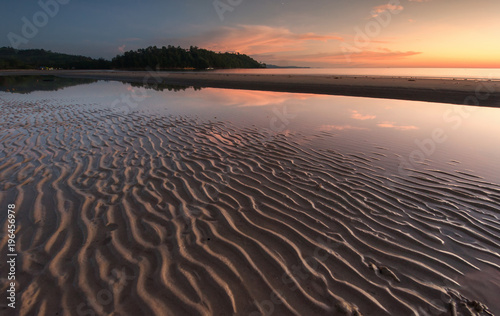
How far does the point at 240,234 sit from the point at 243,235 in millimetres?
56

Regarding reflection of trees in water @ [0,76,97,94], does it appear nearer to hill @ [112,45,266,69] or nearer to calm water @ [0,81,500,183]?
calm water @ [0,81,500,183]

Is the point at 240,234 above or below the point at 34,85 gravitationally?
above

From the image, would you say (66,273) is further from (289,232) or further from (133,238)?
(289,232)

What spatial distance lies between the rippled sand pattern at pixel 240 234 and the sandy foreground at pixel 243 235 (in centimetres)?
2

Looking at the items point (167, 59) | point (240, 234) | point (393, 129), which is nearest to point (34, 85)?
point (240, 234)

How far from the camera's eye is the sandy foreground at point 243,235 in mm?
2736

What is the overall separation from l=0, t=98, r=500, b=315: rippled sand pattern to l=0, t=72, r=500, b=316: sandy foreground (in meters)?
0.02

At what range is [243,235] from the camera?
3.80 meters

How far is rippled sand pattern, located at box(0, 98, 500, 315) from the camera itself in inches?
108

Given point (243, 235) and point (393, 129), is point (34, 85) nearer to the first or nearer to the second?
point (243, 235)

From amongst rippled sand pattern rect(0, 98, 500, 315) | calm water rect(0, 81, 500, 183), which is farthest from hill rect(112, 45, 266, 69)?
rippled sand pattern rect(0, 98, 500, 315)

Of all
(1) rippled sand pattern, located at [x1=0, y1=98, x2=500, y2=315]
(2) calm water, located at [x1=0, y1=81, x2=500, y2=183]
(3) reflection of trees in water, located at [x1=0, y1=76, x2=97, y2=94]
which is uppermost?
(2) calm water, located at [x1=0, y1=81, x2=500, y2=183]

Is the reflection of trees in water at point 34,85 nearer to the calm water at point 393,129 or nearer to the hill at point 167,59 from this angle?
the calm water at point 393,129

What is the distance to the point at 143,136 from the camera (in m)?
9.12
